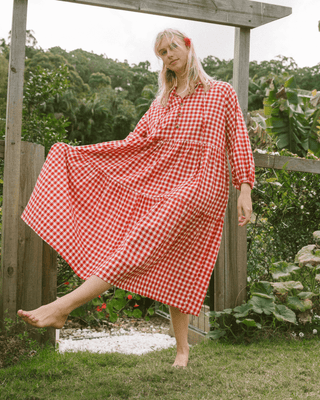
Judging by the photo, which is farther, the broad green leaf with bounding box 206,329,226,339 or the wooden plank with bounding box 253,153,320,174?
the wooden plank with bounding box 253,153,320,174

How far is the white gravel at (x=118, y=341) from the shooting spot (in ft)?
12.7

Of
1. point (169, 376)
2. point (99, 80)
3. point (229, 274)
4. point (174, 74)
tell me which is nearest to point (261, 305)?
point (229, 274)

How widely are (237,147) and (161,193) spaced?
23.4 inches

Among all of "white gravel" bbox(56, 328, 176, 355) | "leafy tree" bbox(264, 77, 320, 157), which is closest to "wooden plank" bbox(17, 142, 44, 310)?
"white gravel" bbox(56, 328, 176, 355)

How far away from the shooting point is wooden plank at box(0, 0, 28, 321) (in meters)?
2.97

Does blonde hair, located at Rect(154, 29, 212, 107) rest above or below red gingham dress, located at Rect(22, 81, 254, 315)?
above

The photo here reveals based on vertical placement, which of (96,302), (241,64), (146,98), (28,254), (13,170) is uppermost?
(146,98)

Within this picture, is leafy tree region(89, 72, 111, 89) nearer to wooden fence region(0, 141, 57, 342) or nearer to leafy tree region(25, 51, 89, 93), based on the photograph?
leafy tree region(25, 51, 89, 93)

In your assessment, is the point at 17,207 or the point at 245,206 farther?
the point at 17,207

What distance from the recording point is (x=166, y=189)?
2.59 m

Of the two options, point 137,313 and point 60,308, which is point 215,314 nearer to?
point 137,313

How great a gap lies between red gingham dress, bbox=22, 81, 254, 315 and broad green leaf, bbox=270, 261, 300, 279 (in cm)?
121

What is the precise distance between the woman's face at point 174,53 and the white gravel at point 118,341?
8.10 ft

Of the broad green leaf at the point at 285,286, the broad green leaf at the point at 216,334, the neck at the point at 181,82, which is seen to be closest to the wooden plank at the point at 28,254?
the neck at the point at 181,82
